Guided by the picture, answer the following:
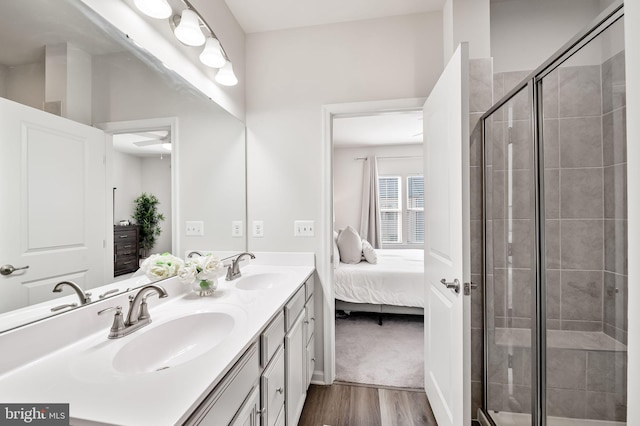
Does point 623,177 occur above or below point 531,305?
above

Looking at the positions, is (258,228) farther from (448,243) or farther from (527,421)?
(527,421)

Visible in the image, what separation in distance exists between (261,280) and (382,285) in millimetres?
1586

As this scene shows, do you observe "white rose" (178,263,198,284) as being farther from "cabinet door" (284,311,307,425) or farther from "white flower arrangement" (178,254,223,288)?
"cabinet door" (284,311,307,425)

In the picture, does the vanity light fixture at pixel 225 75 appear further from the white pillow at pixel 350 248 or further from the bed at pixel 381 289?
the white pillow at pixel 350 248

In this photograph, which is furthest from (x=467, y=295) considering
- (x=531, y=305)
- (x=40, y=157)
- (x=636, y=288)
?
(x=40, y=157)

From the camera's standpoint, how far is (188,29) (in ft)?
Result: 4.32

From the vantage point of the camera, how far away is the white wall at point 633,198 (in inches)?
24.7

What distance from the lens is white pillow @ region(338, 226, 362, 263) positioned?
3.41 metres

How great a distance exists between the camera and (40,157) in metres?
0.81

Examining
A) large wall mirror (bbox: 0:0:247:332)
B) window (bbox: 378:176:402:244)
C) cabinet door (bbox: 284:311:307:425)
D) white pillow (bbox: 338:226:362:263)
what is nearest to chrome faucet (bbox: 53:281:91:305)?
large wall mirror (bbox: 0:0:247:332)

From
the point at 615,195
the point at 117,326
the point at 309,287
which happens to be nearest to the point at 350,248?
the point at 309,287

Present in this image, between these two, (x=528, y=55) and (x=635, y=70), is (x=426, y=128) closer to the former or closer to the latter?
(x=528, y=55)

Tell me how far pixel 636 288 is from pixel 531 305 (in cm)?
69

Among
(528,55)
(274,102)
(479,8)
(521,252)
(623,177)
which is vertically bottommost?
(521,252)
